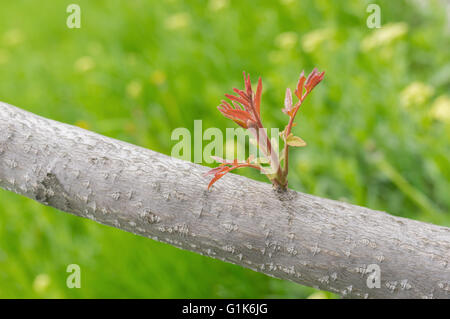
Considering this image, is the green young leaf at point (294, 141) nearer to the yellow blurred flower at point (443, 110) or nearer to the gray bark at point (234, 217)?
the gray bark at point (234, 217)

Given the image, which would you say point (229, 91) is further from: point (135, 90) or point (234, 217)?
point (234, 217)

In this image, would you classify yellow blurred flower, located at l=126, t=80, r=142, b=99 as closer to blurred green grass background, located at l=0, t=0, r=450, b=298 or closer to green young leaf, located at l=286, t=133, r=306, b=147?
blurred green grass background, located at l=0, t=0, r=450, b=298

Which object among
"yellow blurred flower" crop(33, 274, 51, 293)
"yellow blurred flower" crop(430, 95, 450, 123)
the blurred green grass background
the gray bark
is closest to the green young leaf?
the gray bark

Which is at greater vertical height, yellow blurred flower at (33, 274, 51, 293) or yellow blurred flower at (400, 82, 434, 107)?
yellow blurred flower at (400, 82, 434, 107)

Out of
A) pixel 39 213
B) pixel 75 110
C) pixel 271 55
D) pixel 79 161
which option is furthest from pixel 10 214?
pixel 79 161

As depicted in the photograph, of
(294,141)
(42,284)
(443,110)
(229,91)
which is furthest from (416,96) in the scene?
(42,284)

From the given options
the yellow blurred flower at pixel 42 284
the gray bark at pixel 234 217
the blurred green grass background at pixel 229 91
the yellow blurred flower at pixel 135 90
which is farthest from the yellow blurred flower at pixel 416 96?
the yellow blurred flower at pixel 42 284
